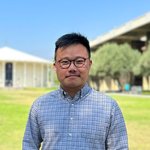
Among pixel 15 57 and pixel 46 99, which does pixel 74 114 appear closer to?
pixel 46 99

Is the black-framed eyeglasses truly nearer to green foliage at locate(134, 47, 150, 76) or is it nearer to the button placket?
the button placket

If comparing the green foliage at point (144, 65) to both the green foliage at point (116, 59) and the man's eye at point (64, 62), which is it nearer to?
the green foliage at point (116, 59)

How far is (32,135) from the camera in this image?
9.93ft

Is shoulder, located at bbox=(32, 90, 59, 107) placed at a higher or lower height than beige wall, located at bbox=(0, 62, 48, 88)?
lower

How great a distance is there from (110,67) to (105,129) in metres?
52.0

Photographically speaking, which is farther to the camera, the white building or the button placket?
the white building

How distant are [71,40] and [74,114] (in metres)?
0.49

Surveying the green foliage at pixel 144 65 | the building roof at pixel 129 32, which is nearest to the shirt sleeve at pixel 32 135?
the green foliage at pixel 144 65

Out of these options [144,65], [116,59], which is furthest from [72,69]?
[116,59]

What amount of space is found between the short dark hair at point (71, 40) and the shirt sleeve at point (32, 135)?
0.45 meters

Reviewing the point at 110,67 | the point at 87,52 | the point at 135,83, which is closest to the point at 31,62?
the point at 135,83

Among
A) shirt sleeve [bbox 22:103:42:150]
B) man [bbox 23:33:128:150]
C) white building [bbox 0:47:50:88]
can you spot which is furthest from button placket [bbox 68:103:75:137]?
white building [bbox 0:47:50:88]

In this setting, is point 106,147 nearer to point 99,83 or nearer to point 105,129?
point 105,129

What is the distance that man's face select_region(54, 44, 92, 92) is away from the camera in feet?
9.67
